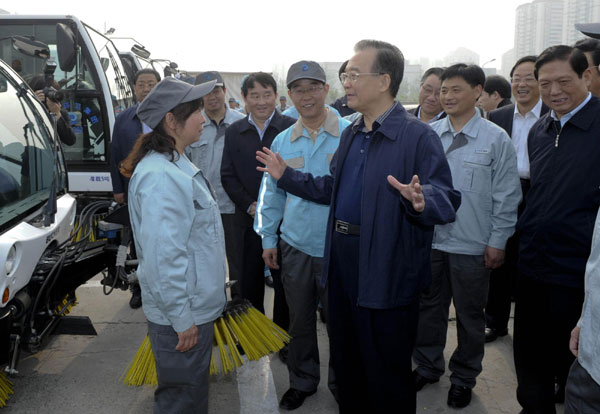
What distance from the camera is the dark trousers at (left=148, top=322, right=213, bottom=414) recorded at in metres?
2.27

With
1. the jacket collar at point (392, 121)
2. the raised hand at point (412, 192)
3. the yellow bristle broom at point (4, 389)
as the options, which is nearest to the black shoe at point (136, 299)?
the yellow bristle broom at point (4, 389)

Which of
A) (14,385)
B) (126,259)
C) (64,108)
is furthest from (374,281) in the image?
(64,108)

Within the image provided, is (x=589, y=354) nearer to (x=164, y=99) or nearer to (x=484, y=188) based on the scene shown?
(x=484, y=188)

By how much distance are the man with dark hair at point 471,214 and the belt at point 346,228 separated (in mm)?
939

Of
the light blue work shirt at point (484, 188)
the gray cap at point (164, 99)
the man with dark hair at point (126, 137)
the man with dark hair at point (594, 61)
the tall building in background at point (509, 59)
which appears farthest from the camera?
the tall building in background at point (509, 59)

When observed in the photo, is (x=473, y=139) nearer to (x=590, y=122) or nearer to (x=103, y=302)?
(x=590, y=122)

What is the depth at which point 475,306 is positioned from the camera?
322cm

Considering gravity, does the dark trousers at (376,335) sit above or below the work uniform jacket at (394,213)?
below

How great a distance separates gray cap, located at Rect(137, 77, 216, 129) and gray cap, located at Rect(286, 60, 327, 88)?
1144 mm

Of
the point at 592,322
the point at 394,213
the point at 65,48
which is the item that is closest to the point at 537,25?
the point at 65,48

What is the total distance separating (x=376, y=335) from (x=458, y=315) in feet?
3.42

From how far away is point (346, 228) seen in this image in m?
2.47

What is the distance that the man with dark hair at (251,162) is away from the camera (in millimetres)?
3803

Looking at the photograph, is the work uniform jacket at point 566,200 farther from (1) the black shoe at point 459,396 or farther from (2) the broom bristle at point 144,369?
(2) the broom bristle at point 144,369
